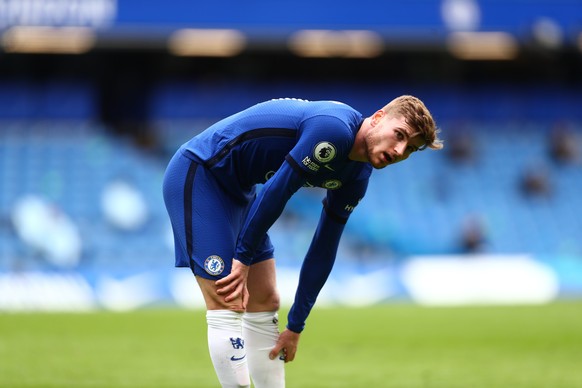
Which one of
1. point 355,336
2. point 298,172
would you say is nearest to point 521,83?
point 355,336

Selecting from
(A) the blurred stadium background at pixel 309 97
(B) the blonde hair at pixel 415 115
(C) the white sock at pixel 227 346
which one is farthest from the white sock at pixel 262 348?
(A) the blurred stadium background at pixel 309 97

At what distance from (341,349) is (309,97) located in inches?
767

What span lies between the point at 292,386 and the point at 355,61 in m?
23.1

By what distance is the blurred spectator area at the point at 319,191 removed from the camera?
80.3 feet

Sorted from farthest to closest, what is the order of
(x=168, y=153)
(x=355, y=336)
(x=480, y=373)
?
(x=168, y=153)
(x=355, y=336)
(x=480, y=373)

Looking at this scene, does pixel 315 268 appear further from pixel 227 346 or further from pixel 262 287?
pixel 227 346

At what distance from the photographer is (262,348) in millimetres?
6152

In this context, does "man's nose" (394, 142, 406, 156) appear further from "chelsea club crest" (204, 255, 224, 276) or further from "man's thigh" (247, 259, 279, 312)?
"man's thigh" (247, 259, 279, 312)

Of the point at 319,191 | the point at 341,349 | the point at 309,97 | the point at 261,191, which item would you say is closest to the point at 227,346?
the point at 261,191

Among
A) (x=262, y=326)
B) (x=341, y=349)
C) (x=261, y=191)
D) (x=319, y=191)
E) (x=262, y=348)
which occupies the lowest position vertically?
(x=262, y=348)

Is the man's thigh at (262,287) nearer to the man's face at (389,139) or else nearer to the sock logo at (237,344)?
the sock logo at (237,344)

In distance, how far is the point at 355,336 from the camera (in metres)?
13.1

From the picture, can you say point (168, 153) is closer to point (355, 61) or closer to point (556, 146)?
point (355, 61)

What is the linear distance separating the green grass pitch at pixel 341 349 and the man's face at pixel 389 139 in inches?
131
